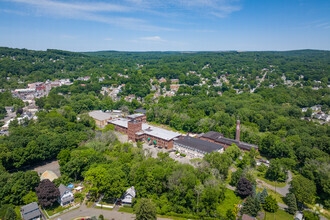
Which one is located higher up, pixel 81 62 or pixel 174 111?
pixel 81 62

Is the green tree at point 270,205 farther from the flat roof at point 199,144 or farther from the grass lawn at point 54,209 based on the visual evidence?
the grass lawn at point 54,209

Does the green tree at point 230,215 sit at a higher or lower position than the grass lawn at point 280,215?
higher

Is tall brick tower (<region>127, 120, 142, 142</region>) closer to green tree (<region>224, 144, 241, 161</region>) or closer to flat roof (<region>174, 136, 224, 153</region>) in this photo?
flat roof (<region>174, 136, 224, 153</region>)

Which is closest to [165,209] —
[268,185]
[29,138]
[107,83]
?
[268,185]

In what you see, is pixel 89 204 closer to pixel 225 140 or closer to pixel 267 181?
pixel 267 181

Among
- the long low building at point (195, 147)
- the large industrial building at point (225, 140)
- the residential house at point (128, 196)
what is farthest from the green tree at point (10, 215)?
the large industrial building at point (225, 140)

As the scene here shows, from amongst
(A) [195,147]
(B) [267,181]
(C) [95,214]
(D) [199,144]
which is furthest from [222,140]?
(C) [95,214]

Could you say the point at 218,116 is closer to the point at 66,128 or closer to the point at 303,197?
the point at 303,197
